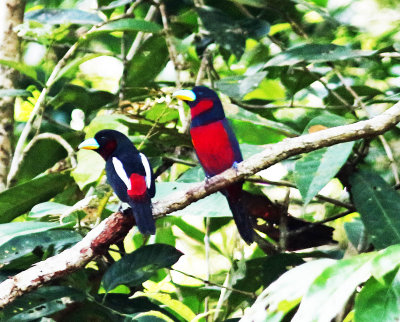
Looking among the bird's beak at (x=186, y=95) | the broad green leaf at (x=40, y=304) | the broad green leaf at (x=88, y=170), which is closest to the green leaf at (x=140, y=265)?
the broad green leaf at (x=40, y=304)

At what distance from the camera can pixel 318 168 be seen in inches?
104

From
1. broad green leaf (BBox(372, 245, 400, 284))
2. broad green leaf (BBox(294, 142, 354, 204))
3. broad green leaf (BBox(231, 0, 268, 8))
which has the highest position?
broad green leaf (BBox(372, 245, 400, 284))

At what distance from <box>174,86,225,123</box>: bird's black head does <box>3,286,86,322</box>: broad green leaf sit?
32.3 inches

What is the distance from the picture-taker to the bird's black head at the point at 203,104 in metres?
2.95

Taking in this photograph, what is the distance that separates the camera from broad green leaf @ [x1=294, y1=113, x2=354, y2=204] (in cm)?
254

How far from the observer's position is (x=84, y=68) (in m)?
4.50

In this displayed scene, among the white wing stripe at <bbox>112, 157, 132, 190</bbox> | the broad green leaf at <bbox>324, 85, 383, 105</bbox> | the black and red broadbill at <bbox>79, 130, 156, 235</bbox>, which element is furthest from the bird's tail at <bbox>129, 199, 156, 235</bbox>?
the broad green leaf at <bbox>324, 85, 383, 105</bbox>

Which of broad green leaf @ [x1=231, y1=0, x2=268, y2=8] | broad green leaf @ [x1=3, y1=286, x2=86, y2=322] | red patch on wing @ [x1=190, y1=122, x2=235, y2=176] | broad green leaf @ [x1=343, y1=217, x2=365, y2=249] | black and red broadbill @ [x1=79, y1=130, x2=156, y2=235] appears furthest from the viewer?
broad green leaf @ [x1=231, y1=0, x2=268, y2=8]

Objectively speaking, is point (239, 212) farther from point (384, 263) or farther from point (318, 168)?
point (384, 263)

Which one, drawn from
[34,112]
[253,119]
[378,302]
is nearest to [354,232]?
[253,119]

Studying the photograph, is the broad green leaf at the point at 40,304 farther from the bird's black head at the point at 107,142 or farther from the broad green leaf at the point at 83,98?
the broad green leaf at the point at 83,98

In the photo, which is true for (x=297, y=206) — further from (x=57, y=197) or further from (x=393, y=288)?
(x=393, y=288)

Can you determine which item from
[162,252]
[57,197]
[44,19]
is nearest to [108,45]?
[44,19]

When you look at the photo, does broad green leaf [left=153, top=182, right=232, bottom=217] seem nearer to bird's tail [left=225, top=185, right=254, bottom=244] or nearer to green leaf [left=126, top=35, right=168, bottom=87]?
bird's tail [left=225, top=185, right=254, bottom=244]
